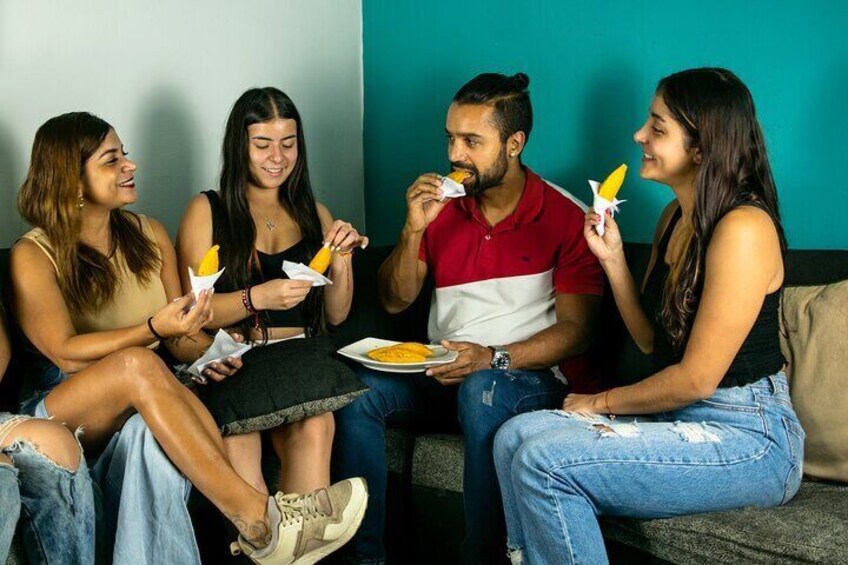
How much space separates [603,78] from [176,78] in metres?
1.42

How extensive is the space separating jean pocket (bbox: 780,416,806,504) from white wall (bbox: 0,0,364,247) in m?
2.17

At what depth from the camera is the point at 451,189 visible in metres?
2.80

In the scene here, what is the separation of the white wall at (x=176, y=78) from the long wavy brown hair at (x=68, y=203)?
465 millimetres

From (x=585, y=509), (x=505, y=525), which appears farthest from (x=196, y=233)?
(x=585, y=509)

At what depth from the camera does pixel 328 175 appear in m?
4.05

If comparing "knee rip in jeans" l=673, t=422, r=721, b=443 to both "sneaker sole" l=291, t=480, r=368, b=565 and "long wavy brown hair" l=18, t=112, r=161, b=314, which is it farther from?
"long wavy brown hair" l=18, t=112, r=161, b=314

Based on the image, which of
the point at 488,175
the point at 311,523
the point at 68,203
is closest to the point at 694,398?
the point at 311,523

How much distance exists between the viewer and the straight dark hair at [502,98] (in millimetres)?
2898

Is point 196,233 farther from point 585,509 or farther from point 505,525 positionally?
point 585,509

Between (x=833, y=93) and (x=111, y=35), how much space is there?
215 centimetres

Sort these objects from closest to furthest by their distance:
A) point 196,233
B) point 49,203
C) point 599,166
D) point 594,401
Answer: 1. point 594,401
2. point 49,203
3. point 196,233
4. point 599,166

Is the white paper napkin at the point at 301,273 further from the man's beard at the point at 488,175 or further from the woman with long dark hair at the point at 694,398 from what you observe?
the woman with long dark hair at the point at 694,398

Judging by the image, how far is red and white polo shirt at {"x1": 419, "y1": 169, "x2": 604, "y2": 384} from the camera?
2816 millimetres

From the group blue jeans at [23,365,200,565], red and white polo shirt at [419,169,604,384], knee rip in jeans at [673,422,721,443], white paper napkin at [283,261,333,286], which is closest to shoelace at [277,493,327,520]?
blue jeans at [23,365,200,565]
